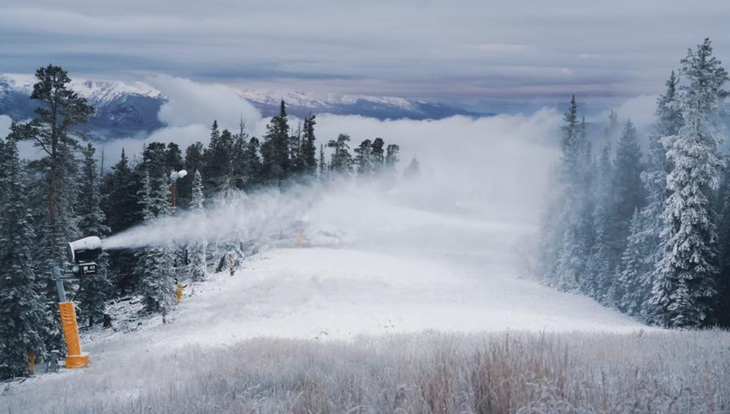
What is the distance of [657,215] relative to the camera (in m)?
38.5

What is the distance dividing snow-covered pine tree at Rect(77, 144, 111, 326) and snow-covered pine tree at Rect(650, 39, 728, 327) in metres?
38.9

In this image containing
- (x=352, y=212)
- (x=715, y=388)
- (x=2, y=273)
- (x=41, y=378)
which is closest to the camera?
(x=715, y=388)

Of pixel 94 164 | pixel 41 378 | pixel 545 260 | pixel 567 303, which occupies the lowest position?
pixel 545 260

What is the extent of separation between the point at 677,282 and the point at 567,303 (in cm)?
652

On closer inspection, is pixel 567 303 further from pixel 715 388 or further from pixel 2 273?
pixel 2 273

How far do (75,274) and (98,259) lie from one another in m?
35.8

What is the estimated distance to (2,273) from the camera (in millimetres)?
28562

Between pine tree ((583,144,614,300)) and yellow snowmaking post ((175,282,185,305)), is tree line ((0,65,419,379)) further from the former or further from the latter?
pine tree ((583,144,614,300))

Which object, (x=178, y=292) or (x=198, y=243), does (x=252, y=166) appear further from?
(x=178, y=292)

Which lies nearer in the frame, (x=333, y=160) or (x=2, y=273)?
(x=2, y=273)

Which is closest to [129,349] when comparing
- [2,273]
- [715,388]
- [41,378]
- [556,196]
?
[41,378]

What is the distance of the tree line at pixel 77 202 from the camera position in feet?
94.6

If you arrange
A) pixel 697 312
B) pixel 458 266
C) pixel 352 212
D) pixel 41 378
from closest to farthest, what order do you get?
1. pixel 41 378
2. pixel 697 312
3. pixel 458 266
4. pixel 352 212

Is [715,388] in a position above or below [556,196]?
above
